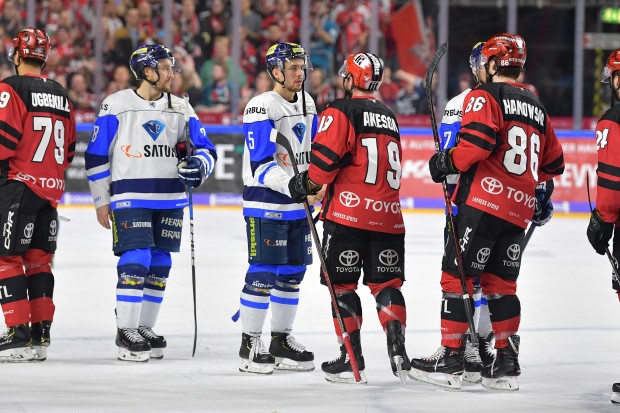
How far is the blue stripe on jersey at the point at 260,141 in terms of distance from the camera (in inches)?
242

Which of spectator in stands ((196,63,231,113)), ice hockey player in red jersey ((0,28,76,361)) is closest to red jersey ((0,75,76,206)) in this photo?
ice hockey player in red jersey ((0,28,76,361))

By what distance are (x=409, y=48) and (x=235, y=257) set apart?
7.73 metres

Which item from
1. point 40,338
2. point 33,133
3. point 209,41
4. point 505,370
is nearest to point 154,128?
point 33,133

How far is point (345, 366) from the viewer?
5.87m

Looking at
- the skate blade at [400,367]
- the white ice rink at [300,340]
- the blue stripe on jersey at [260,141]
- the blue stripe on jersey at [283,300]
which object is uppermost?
the blue stripe on jersey at [260,141]

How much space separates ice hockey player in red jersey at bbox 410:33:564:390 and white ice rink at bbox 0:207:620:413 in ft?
0.61

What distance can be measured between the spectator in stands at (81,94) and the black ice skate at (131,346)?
425 inches

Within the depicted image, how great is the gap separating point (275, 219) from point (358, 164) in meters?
Result: 0.65

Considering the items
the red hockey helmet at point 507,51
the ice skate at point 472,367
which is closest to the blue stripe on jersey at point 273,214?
the ice skate at point 472,367

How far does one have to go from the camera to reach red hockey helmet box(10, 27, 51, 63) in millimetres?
6328

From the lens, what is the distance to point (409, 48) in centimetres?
1756

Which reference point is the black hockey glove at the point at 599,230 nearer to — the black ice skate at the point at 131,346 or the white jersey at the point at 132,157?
the white jersey at the point at 132,157

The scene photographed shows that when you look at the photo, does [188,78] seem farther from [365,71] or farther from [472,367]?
[472,367]

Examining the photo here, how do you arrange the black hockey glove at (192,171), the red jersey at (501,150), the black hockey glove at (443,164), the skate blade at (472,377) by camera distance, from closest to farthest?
the red jersey at (501,150) < the black hockey glove at (443,164) < the skate blade at (472,377) < the black hockey glove at (192,171)
